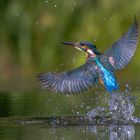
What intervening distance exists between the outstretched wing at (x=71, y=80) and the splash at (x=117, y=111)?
0.42 metres

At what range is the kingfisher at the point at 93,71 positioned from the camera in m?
9.30

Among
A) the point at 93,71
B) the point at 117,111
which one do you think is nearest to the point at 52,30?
the point at 117,111

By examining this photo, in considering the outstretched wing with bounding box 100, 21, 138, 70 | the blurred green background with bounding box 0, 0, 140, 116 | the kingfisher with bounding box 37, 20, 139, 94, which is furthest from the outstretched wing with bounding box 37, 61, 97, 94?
the blurred green background with bounding box 0, 0, 140, 116

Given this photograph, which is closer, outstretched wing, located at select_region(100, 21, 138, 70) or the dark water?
the dark water

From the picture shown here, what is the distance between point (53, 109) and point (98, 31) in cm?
425

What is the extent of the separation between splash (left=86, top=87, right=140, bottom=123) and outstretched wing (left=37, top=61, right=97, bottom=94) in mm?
415

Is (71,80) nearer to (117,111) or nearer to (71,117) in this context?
(71,117)

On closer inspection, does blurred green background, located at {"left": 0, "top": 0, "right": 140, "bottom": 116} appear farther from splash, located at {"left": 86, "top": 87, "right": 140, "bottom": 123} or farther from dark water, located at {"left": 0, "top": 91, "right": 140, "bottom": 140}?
splash, located at {"left": 86, "top": 87, "right": 140, "bottom": 123}

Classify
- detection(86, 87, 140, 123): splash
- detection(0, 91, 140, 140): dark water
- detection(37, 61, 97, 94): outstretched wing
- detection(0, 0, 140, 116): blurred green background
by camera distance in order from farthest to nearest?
detection(0, 0, 140, 116): blurred green background, detection(86, 87, 140, 123): splash, detection(37, 61, 97, 94): outstretched wing, detection(0, 91, 140, 140): dark water

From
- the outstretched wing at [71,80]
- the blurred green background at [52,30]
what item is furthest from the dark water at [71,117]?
the blurred green background at [52,30]

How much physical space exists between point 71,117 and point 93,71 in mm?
553

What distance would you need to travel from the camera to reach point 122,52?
9656mm

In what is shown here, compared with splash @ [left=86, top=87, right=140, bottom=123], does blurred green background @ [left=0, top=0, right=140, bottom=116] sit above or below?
above

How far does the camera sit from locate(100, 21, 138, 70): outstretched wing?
31.4 ft
